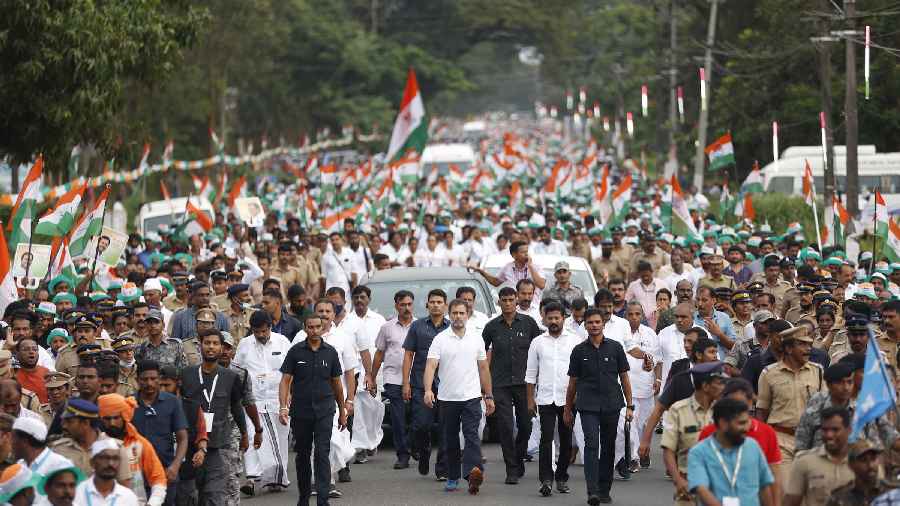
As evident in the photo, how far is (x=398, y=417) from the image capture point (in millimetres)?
14602

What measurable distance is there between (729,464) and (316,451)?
4634 mm

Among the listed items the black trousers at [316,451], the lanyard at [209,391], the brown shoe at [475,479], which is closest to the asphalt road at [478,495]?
the brown shoe at [475,479]

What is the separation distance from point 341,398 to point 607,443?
1929mm

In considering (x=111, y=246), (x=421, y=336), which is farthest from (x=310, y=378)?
(x=111, y=246)

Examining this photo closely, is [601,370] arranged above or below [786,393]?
above

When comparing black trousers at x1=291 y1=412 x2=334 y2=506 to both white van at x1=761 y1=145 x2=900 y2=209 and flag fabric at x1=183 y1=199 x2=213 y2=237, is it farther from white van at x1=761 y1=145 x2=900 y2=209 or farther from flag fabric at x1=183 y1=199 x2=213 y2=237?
white van at x1=761 y1=145 x2=900 y2=209

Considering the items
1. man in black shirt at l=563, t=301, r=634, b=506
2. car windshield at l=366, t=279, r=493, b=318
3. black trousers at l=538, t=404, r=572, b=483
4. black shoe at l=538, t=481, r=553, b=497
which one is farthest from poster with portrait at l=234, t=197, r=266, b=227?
man in black shirt at l=563, t=301, r=634, b=506

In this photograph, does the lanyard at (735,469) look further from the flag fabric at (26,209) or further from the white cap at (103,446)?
the flag fabric at (26,209)

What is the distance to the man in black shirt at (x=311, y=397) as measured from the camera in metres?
12.1

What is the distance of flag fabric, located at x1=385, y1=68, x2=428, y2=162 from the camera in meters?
30.7

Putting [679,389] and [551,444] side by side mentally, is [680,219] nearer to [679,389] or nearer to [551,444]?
[551,444]

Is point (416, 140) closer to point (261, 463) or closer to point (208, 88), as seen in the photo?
point (261, 463)

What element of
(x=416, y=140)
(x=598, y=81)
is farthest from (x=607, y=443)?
(x=598, y=81)

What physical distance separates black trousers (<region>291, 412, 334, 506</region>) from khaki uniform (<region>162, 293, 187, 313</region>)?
4851 millimetres
